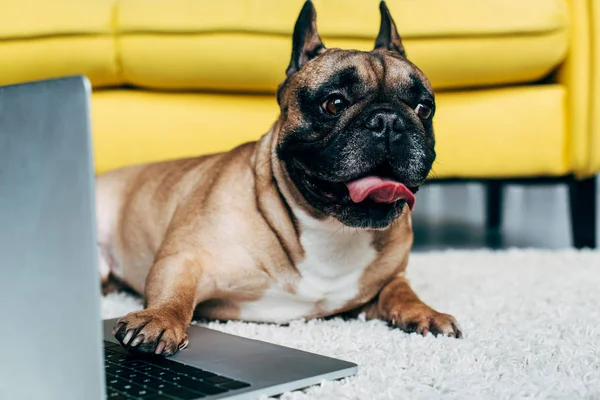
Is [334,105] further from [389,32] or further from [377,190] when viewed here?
[389,32]

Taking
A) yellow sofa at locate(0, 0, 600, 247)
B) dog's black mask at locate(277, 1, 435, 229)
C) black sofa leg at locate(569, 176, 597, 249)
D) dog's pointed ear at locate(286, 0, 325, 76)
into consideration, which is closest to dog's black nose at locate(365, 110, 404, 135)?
dog's black mask at locate(277, 1, 435, 229)

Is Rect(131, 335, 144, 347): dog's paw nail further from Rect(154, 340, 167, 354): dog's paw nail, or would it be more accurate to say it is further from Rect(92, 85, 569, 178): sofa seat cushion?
Rect(92, 85, 569, 178): sofa seat cushion

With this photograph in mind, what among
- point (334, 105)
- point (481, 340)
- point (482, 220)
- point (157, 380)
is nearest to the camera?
point (157, 380)

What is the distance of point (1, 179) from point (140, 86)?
1.08 meters

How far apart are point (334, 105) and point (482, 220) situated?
5.96 feet

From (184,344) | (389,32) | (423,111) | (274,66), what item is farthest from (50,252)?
(274,66)

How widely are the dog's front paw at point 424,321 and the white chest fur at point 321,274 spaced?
0.09m

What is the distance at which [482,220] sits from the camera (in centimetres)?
266

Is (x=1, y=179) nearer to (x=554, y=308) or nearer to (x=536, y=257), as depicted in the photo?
(x=554, y=308)

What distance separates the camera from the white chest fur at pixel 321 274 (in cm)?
100

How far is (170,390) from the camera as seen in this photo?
1.98ft

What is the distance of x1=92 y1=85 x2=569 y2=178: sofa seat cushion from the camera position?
5.00ft

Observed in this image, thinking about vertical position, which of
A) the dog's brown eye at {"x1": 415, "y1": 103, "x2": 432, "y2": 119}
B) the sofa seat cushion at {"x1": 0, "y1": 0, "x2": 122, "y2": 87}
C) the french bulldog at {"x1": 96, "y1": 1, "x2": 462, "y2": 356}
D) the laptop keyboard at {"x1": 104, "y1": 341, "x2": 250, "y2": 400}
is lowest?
the laptop keyboard at {"x1": 104, "y1": 341, "x2": 250, "y2": 400}

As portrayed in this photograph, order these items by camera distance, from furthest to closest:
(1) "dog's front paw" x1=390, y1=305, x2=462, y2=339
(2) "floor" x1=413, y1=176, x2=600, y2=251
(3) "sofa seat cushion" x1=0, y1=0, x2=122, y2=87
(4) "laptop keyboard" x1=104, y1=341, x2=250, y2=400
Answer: (2) "floor" x1=413, y1=176, x2=600, y2=251 < (3) "sofa seat cushion" x1=0, y1=0, x2=122, y2=87 < (1) "dog's front paw" x1=390, y1=305, x2=462, y2=339 < (4) "laptop keyboard" x1=104, y1=341, x2=250, y2=400
